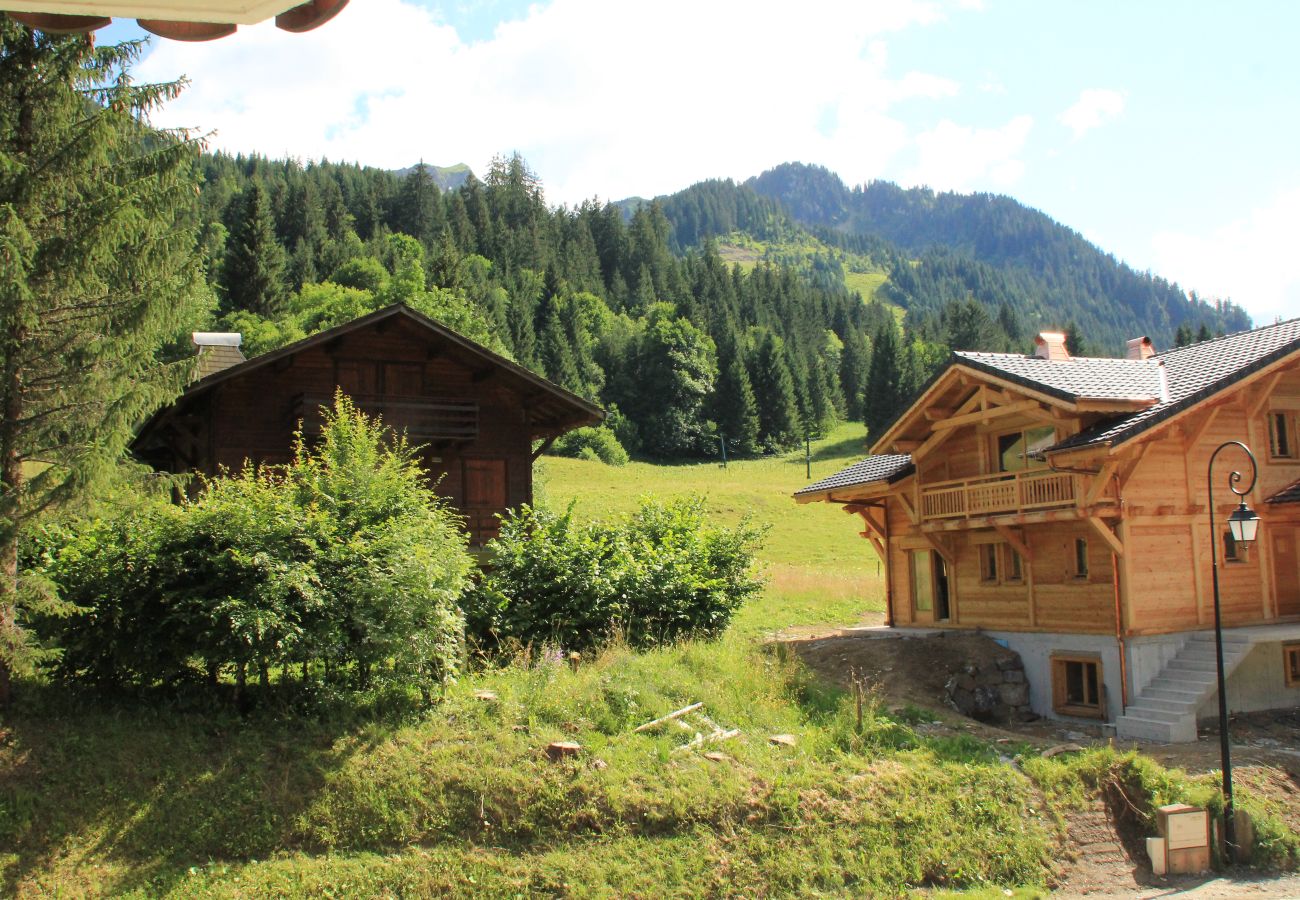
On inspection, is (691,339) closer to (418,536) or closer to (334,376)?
(334,376)

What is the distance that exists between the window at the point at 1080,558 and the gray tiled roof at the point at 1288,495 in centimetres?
433

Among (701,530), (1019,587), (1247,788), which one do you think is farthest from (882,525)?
(1247,788)

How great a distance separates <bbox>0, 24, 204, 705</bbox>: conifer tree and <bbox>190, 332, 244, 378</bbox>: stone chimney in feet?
44.7

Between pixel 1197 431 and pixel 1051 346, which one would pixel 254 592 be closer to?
pixel 1197 431

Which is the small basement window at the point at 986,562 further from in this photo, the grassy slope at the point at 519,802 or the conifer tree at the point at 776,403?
the conifer tree at the point at 776,403

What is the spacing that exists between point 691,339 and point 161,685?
101323 mm

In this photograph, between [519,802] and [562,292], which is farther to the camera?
[562,292]

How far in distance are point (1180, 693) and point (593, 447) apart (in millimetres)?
74865

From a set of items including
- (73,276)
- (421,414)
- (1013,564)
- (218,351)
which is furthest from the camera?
(218,351)

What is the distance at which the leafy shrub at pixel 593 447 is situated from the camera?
90.3m

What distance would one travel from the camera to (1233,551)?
23047 mm

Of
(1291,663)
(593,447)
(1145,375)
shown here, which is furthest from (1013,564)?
(593,447)

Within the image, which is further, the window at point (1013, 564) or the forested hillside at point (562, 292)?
the forested hillside at point (562, 292)

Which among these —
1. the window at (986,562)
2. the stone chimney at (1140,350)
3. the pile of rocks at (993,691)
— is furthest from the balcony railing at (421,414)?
the stone chimney at (1140,350)
